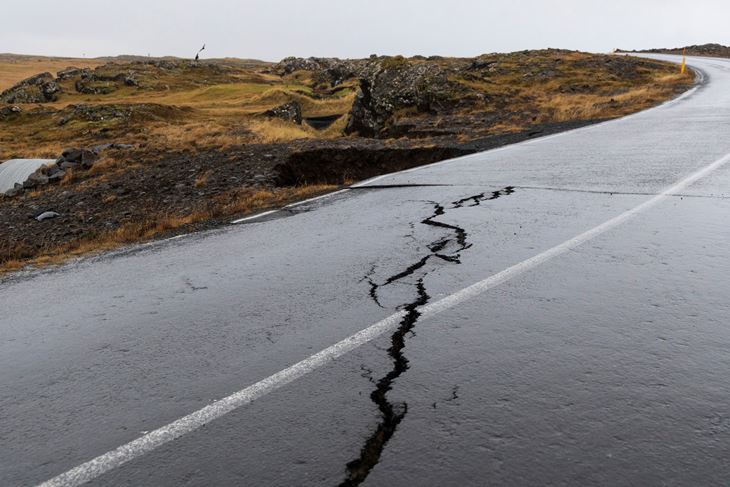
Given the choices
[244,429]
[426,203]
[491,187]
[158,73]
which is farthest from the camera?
[158,73]

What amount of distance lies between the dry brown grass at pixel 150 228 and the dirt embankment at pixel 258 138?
4 centimetres

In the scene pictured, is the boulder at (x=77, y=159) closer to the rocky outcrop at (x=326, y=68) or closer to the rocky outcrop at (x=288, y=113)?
the rocky outcrop at (x=288, y=113)

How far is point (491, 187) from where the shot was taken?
9.76 meters

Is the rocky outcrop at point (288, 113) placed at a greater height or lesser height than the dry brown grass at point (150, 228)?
greater

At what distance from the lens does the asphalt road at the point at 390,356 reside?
109 inches

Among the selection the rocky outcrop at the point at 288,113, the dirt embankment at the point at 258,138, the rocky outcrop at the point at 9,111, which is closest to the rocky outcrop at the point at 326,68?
the dirt embankment at the point at 258,138

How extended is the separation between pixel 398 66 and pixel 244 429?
92.5 ft

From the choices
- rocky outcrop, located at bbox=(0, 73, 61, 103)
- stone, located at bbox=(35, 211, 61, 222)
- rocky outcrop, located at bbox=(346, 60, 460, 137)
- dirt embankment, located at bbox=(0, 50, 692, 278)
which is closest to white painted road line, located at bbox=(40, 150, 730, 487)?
dirt embankment, located at bbox=(0, 50, 692, 278)

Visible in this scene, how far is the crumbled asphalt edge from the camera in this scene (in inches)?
107

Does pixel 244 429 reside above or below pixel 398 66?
below

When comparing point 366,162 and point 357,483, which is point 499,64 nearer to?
point 366,162

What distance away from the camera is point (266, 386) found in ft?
11.5

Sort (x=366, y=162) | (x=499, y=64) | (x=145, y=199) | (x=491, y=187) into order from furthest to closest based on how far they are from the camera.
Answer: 1. (x=499, y=64)
2. (x=366, y=162)
3. (x=145, y=199)
4. (x=491, y=187)

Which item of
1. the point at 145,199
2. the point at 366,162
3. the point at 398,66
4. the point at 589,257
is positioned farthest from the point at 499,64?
the point at 589,257
